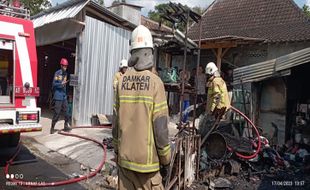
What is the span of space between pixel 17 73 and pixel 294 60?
18.3 feet

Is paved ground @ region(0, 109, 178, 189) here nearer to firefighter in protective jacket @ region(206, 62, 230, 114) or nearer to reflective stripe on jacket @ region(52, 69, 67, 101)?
reflective stripe on jacket @ region(52, 69, 67, 101)

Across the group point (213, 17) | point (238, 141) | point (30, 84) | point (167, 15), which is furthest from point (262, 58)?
point (30, 84)

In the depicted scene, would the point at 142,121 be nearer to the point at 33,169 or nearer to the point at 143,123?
the point at 143,123

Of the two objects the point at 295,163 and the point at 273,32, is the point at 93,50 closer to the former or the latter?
the point at 295,163

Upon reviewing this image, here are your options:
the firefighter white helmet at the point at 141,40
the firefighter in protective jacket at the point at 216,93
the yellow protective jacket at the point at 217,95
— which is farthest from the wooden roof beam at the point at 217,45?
the firefighter white helmet at the point at 141,40

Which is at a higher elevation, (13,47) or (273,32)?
(273,32)

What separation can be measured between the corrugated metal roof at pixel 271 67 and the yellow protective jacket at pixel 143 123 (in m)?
5.02

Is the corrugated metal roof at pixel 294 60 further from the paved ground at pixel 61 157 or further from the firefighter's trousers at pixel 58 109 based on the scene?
the firefighter's trousers at pixel 58 109

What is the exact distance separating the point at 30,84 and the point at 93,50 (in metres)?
4.01

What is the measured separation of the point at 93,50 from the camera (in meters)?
9.86

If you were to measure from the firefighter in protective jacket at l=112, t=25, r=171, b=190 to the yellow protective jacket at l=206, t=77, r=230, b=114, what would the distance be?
3530 mm

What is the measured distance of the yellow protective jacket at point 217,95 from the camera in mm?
6320

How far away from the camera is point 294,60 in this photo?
7.05m

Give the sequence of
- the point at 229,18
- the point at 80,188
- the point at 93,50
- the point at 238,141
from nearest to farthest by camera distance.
Answer: 1. the point at 80,188
2. the point at 238,141
3. the point at 93,50
4. the point at 229,18
